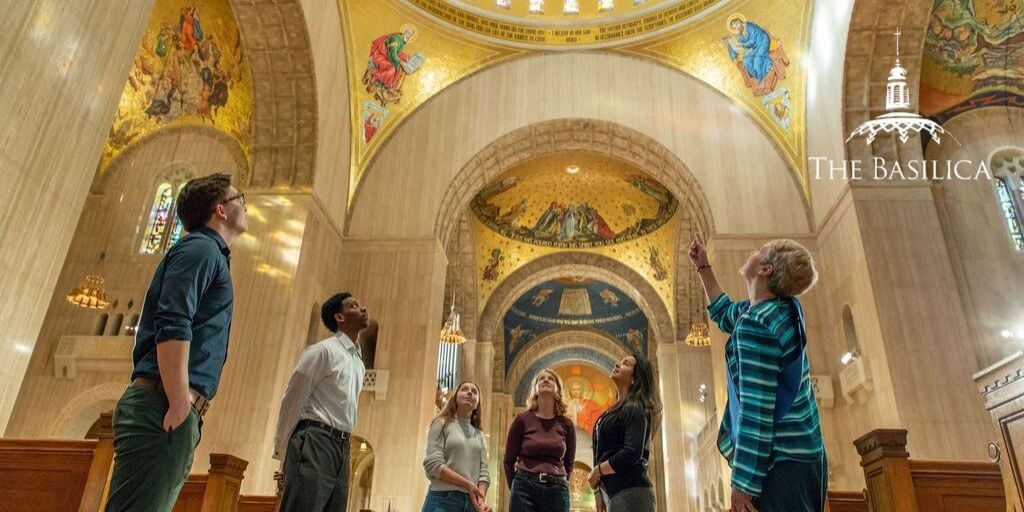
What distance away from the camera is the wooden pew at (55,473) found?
422 centimetres

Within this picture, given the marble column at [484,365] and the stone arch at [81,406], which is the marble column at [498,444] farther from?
the stone arch at [81,406]

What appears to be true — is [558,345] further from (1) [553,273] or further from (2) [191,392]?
(2) [191,392]

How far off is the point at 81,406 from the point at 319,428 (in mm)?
10525

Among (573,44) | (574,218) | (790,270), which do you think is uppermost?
(573,44)

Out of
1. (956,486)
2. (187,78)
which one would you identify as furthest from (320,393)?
(187,78)

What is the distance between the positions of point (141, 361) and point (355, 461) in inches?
529

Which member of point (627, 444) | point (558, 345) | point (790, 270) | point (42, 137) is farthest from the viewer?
point (558, 345)

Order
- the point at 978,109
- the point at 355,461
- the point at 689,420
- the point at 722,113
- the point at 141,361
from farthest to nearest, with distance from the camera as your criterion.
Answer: the point at 689,420, the point at 355,461, the point at 722,113, the point at 978,109, the point at 141,361

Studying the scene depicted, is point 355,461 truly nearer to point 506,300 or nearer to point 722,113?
point 506,300

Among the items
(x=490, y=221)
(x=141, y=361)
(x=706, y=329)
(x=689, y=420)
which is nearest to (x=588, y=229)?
(x=490, y=221)

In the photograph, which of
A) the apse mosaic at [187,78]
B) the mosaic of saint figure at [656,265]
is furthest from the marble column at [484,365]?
the apse mosaic at [187,78]

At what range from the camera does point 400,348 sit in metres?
11.9

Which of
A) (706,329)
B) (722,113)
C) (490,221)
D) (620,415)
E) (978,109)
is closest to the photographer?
(620,415)

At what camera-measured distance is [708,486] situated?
591 inches
